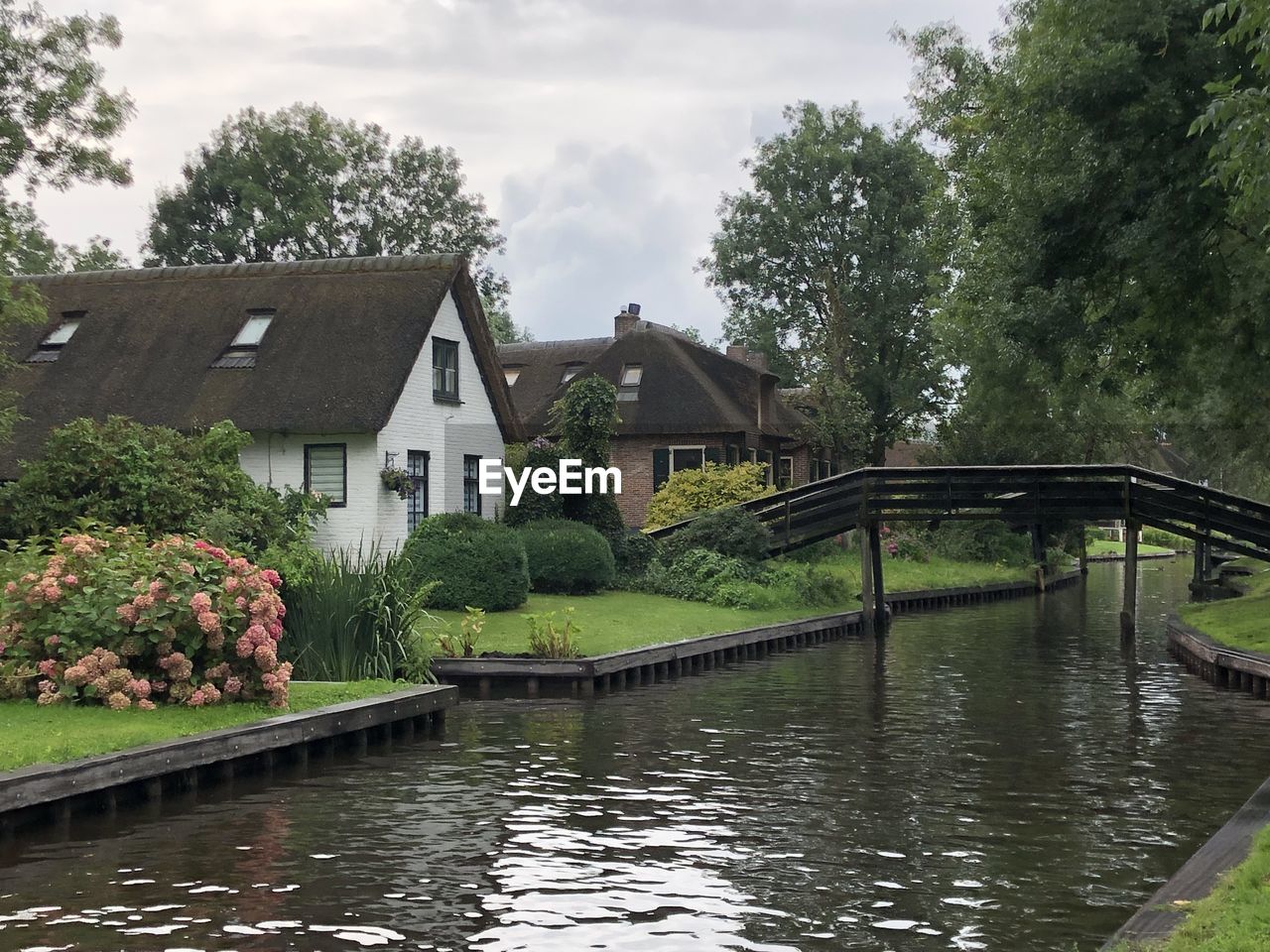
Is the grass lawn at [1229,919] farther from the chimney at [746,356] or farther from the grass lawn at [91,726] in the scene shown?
the chimney at [746,356]

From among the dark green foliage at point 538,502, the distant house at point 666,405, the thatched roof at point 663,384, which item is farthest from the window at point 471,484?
the distant house at point 666,405

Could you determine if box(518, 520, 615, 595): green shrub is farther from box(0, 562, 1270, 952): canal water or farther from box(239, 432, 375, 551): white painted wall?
box(0, 562, 1270, 952): canal water

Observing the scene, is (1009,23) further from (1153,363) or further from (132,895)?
(132,895)

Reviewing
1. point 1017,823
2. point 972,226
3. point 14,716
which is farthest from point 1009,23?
point 14,716

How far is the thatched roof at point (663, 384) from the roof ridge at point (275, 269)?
12.5 meters

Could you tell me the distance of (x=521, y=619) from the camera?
27188mm

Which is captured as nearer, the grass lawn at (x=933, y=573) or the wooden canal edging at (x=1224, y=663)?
the wooden canal edging at (x=1224, y=663)

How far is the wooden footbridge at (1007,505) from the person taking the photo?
1308 inches

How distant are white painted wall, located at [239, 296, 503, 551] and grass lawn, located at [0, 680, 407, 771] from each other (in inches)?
586

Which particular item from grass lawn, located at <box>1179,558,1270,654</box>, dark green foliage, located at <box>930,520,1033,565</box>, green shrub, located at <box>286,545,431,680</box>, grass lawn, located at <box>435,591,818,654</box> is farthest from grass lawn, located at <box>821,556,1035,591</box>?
green shrub, located at <box>286,545,431,680</box>

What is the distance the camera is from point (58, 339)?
121ft

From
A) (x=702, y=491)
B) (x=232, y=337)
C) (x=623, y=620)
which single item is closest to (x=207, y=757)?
(x=623, y=620)

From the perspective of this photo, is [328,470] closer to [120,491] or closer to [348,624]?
[120,491]

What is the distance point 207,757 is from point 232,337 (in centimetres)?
2225
